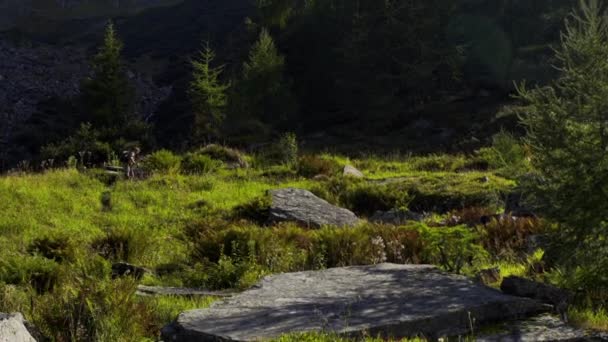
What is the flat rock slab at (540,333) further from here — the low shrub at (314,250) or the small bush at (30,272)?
the small bush at (30,272)

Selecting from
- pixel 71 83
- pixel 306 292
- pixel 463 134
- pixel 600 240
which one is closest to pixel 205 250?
pixel 306 292

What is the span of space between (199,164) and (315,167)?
11.2 ft

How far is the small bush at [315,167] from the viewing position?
17.1 metres

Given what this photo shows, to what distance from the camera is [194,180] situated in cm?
1541

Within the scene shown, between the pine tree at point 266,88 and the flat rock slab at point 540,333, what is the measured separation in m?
33.0

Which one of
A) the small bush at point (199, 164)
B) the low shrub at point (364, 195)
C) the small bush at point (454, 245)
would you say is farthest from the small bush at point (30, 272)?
the small bush at point (199, 164)

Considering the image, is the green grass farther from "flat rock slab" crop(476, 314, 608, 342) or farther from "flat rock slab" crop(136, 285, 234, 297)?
"flat rock slab" crop(136, 285, 234, 297)

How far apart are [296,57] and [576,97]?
1641 inches

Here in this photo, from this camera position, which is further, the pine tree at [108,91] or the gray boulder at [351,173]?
the pine tree at [108,91]

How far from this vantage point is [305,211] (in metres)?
11.4

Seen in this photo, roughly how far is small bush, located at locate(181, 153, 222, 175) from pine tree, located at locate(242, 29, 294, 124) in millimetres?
18913

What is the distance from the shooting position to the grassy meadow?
5062 mm

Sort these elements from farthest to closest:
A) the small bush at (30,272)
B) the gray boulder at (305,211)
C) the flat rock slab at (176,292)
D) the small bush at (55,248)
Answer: the gray boulder at (305,211), the small bush at (55,248), the small bush at (30,272), the flat rock slab at (176,292)

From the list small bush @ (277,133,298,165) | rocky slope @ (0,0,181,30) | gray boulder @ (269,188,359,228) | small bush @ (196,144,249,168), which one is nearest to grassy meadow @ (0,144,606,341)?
gray boulder @ (269,188,359,228)
